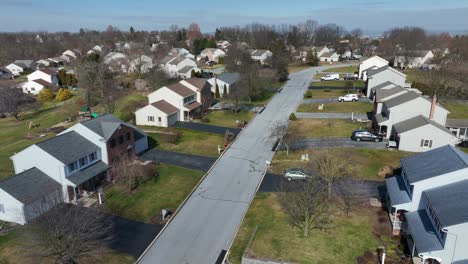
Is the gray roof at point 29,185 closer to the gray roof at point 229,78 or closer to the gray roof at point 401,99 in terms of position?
the gray roof at point 401,99

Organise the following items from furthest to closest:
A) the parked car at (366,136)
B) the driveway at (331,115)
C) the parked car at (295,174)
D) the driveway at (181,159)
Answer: the driveway at (331,115) → the parked car at (366,136) → the driveway at (181,159) → the parked car at (295,174)

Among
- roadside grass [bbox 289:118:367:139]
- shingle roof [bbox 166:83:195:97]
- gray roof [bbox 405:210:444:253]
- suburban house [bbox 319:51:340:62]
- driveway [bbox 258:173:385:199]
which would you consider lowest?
driveway [bbox 258:173:385:199]

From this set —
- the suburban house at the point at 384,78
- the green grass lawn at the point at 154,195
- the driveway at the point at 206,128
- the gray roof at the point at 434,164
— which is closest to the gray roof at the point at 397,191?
the gray roof at the point at 434,164

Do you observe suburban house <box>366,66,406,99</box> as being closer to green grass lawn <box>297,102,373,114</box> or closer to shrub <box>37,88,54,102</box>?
green grass lawn <box>297,102,373,114</box>

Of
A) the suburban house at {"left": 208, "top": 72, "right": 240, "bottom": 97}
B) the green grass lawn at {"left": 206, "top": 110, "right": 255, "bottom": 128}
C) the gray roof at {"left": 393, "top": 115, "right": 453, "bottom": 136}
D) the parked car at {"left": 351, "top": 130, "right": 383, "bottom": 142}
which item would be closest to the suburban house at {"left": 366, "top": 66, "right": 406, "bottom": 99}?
the gray roof at {"left": 393, "top": 115, "right": 453, "bottom": 136}

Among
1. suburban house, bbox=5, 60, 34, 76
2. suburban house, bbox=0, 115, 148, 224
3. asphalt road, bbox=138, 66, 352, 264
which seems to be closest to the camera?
asphalt road, bbox=138, 66, 352, 264
